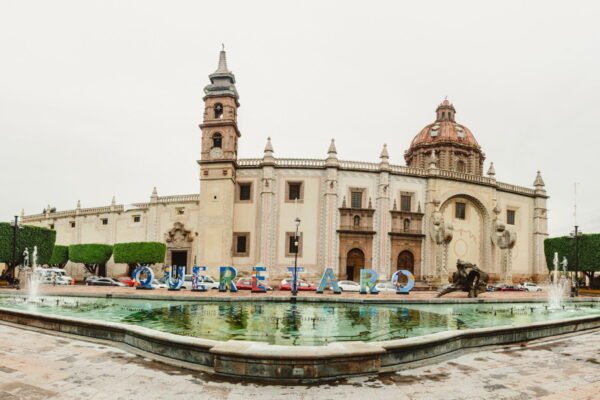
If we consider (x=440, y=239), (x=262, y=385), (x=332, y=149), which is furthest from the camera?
(x=440, y=239)

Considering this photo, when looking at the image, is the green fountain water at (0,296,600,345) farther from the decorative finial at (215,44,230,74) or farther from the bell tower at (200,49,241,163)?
the decorative finial at (215,44,230,74)

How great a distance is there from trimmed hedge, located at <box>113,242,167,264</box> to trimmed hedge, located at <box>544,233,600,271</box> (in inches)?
1373

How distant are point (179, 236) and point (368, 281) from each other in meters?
20.1

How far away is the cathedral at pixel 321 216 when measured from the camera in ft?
121

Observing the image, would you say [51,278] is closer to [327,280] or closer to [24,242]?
[24,242]

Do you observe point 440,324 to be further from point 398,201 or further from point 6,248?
point 6,248

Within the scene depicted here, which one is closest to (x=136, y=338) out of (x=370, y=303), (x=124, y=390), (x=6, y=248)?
(x=124, y=390)

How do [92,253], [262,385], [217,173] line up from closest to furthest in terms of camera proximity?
[262,385], [217,173], [92,253]

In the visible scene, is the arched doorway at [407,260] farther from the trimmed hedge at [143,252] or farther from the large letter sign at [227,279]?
the trimmed hedge at [143,252]

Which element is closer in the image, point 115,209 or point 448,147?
point 115,209

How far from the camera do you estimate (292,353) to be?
270 inches

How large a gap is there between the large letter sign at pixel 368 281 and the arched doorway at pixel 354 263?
10506 millimetres

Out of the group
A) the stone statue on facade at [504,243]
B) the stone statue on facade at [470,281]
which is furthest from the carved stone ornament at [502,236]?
the stone statue on facade at [470,281]

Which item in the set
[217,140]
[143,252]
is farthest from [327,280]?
[143,252]
